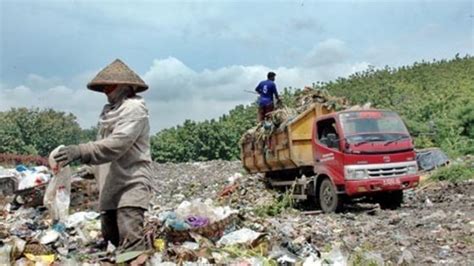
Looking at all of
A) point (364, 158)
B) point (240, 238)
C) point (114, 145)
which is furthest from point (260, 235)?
point (364, 158)

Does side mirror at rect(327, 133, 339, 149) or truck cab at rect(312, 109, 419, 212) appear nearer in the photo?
truck cab at rect(312, 109, 419, 212)

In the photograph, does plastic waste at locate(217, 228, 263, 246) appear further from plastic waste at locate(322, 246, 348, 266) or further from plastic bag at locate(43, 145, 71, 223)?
plastic bag at locate(43, 145, 71, 223)

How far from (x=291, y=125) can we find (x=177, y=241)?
21.2 feet

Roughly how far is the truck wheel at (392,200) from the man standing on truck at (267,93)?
341cm

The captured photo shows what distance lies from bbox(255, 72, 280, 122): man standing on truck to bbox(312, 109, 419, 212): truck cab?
7.99 feet

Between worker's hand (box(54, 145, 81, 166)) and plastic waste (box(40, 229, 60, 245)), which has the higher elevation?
worker's hand (box(54, 145, 81, 166))

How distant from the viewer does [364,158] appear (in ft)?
34.2

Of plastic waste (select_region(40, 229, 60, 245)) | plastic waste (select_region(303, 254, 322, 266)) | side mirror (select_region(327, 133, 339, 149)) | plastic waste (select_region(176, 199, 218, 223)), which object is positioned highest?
side mirror (select_region(327, 133, 339, 149))

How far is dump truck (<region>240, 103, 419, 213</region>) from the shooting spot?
411 inches

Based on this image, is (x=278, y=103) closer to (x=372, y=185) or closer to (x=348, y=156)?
(x=348, y=156)

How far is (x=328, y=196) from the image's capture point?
11062 millimetres

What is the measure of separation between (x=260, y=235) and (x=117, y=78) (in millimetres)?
2103

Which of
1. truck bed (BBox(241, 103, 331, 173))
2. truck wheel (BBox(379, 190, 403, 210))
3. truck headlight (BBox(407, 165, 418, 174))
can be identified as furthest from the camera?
truck bed (BBox(241, 103, 331, 173))

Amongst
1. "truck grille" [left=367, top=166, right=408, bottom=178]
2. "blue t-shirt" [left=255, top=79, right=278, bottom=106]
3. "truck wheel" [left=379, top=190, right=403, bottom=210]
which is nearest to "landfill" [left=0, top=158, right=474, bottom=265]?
"truck wheel" [left=379, top=190, right=403, bottom=210]
